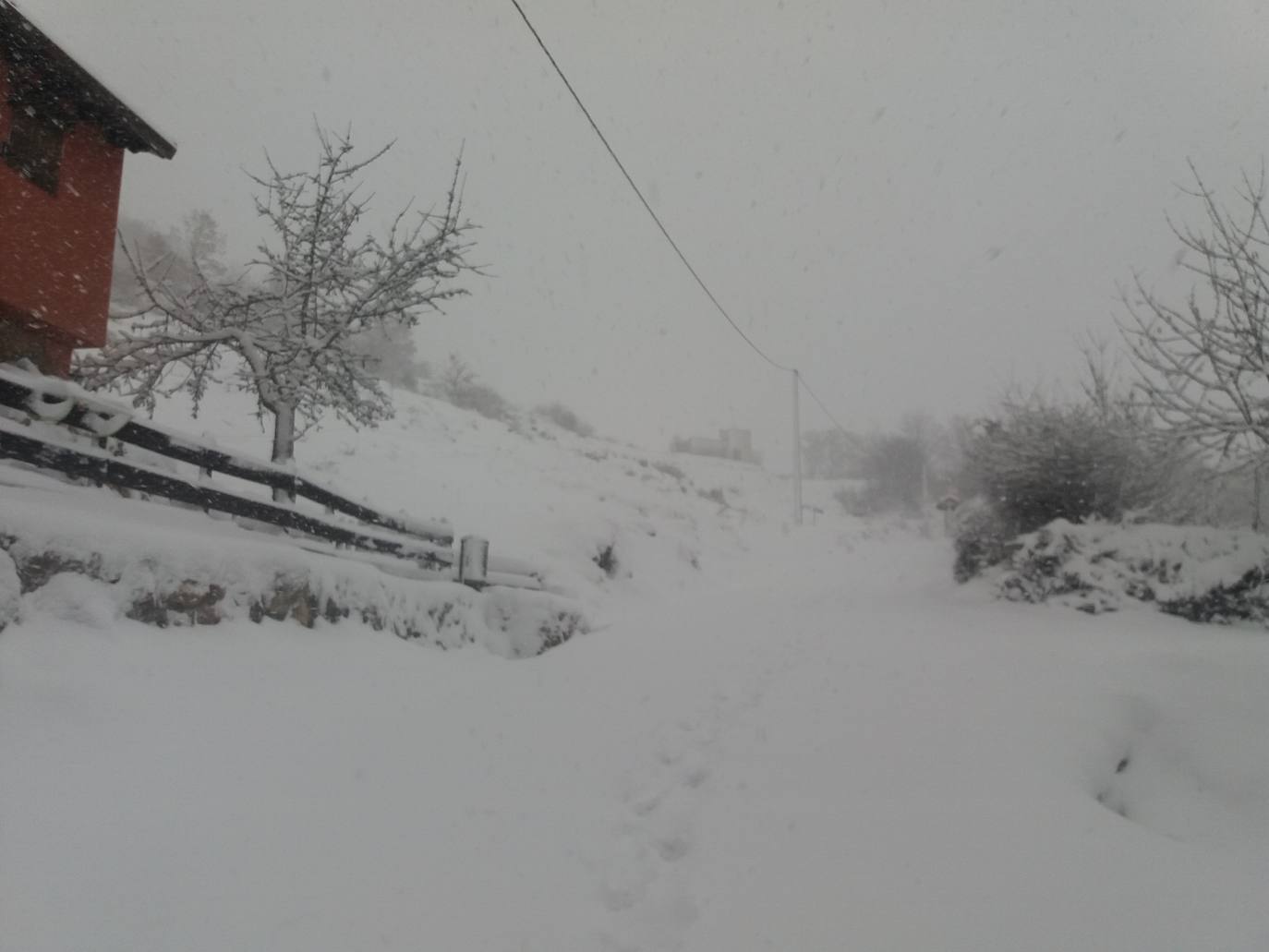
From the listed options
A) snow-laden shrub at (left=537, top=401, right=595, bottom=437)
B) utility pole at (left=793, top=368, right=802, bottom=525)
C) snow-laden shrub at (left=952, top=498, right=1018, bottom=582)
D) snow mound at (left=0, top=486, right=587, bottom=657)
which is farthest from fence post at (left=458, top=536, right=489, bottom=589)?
snow-laden shrub at (left=537, top=401, right=595, bottom=437)

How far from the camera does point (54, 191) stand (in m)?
8.43

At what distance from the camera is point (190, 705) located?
340cm

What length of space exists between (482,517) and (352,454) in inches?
200

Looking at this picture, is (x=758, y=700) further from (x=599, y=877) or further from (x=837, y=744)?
(x=599, y=877)

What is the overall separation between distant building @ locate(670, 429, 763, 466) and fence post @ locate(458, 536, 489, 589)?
193 ft

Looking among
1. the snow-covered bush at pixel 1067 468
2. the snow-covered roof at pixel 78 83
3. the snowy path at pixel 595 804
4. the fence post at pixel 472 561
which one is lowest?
the snowy path at pixel 595 804

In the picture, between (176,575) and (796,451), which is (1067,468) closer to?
(176,575)

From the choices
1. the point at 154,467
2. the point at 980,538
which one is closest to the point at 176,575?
the point at 154,467

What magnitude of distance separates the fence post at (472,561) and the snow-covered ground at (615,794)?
1.32 meters

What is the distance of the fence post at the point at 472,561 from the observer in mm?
8117

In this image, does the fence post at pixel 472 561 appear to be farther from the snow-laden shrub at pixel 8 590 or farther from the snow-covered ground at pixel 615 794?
the snow-laden shrub at pixel 8 590

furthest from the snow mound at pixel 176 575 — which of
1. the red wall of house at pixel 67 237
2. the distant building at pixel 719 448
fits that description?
the distant building at pixel 719 448

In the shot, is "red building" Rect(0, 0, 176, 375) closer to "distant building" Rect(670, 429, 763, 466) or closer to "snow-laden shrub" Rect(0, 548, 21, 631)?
"snow-laden shrub" Rect(0, 548, 21, 631)

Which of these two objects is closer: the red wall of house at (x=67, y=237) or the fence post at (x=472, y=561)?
the red wall of house at (x=67, y=237)
